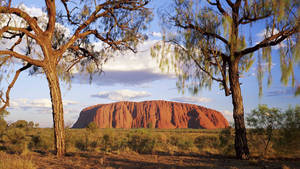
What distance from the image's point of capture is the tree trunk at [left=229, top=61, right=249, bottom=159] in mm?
8883

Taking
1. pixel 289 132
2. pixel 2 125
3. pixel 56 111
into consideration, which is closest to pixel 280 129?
pixel 289 132

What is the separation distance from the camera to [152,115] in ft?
342

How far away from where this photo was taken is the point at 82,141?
15.2 m

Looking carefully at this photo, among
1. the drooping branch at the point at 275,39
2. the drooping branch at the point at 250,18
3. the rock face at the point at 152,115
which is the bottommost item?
the rock face at the point at 152,115

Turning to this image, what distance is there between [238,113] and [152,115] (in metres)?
96.3

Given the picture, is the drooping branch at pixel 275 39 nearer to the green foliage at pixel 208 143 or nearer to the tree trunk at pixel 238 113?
the tree trunk at pixel 238 113

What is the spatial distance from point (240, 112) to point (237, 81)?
46.0 inches

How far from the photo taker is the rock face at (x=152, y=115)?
9831 cm

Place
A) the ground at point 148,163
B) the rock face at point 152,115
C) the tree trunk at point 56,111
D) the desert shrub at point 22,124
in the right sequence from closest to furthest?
the ground at point 148,163, the tree trunk at point 56,111, the desert shrub at point 22,124, the rock face at point 152,115

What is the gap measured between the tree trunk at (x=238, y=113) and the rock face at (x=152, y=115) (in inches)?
3373

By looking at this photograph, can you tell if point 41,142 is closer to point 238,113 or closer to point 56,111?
point 56,111

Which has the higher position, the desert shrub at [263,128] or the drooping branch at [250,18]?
the drooping branch at [250,18]

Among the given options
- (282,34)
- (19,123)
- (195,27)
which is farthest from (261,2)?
(19,123)

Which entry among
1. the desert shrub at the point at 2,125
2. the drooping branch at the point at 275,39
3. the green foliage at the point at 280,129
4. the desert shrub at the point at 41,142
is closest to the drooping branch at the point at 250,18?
the drooping branch at the point at 275,39
